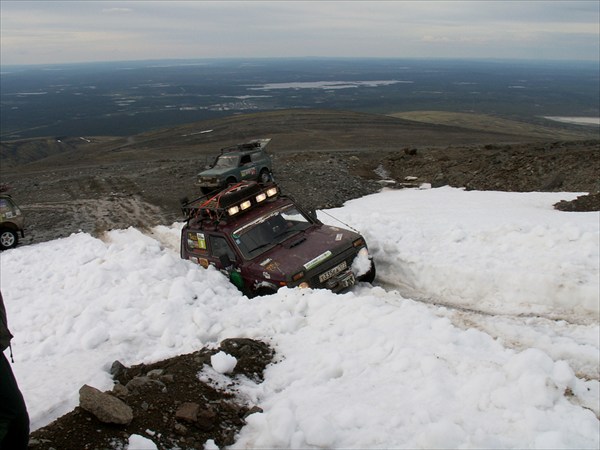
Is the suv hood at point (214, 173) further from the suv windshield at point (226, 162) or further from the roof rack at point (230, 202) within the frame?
the roof rack at point (230, 202)

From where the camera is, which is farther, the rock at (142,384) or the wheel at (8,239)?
the wheel at (8,239)

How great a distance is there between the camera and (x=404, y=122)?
46500mm

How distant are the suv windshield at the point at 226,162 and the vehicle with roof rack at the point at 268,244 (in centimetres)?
945

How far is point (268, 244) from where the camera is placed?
908 centimetres

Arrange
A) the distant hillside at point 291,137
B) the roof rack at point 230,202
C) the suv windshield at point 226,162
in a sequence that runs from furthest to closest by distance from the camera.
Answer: the distant hillside at point 291,137
the suv windshield at point 226,162
the roof rack at point 230,202

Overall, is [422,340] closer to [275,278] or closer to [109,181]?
[275,278]

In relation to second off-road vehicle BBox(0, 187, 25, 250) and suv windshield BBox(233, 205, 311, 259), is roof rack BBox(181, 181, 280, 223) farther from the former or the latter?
second off-road vehicle BBox(0, 187, 25, 250)

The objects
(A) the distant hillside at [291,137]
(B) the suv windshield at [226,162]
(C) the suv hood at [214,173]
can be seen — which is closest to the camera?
(C) the suv hood at [214,173]

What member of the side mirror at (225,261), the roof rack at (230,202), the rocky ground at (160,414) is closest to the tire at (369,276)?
the side mirror at (225,261)

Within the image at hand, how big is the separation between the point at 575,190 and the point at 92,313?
14.8 meters

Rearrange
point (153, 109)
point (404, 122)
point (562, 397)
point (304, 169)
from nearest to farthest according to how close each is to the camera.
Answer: point (562, 397), point (304, 169), point (404, 122), point (153, 109)

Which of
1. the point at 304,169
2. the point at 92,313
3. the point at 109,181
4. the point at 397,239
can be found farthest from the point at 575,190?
the point at 109,181

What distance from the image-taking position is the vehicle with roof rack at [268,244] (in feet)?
27.1

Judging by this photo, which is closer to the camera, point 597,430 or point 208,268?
point 597,430
